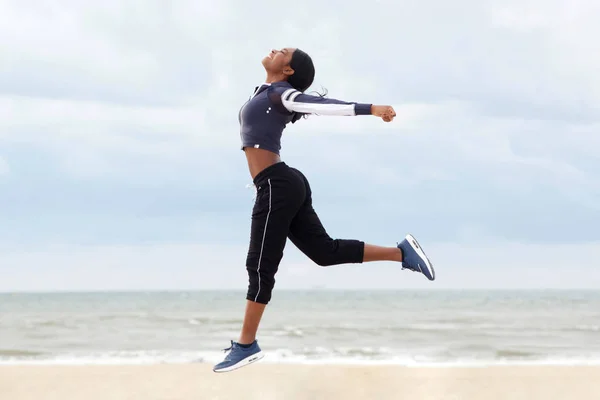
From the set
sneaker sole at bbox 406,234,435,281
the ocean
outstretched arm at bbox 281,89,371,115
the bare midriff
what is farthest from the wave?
outstretched arm at bbox 281,89,371,115

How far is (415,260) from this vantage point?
13.5ft

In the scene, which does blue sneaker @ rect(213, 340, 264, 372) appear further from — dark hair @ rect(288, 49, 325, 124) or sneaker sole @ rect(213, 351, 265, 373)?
dark hair @ rect(288, 49, 325, 124)

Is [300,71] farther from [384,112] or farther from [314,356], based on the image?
[314,356]

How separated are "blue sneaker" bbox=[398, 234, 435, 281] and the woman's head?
1.10m

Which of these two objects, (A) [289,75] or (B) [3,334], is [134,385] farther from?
(B) [3,334]

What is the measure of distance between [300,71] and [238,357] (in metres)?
1.60

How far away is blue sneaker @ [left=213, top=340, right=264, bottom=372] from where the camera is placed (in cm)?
388

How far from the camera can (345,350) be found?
34.7 ft

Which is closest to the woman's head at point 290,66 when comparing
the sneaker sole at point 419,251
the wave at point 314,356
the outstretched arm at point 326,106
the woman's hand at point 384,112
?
the outstretched arm at point 326,106

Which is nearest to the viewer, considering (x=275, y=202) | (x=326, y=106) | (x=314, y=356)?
(x=326, y=106)

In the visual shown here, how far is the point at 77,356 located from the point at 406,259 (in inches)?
278

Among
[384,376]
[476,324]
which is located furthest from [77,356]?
[476,324]

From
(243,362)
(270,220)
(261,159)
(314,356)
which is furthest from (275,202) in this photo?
(314,356)

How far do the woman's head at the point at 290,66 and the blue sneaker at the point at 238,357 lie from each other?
4.81 ft
